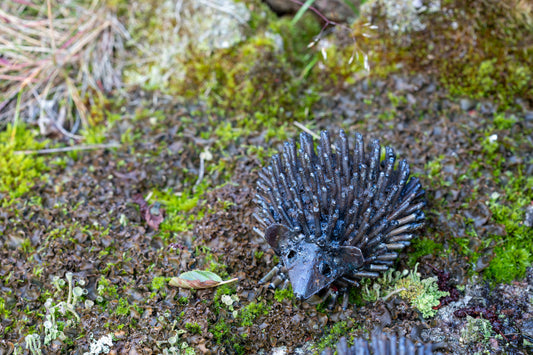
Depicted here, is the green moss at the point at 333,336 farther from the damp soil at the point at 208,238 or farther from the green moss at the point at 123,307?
the green moss at the point at 123,307

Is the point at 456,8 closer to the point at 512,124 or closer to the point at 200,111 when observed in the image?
the point at 512,124

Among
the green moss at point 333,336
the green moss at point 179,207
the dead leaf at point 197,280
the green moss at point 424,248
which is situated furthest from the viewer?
the green moss at point 179,207

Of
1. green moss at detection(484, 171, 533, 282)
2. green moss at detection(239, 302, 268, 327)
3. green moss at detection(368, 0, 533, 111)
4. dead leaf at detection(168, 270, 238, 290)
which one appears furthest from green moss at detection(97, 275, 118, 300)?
green moss at detection(368, 0, 533, 111)

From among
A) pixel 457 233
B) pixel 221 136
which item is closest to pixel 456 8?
pixel 457 233

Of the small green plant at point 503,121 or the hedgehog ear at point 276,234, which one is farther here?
the small green plant at point 503,121

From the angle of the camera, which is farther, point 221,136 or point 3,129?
point 3,129

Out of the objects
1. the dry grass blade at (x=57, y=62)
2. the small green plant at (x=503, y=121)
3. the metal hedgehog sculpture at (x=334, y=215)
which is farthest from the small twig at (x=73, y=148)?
the small green plant at (x=503, y=121)

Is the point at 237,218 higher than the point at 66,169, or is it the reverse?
the point at 237,218
